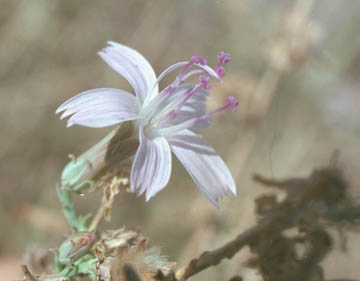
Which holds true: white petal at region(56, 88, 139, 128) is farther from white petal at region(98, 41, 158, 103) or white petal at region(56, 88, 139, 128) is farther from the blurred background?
the blurred background

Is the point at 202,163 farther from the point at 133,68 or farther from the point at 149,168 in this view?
the point at 133,68

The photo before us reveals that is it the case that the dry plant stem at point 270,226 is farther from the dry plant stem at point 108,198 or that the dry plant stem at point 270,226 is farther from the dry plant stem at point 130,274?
the dry plant stem at point 108,198

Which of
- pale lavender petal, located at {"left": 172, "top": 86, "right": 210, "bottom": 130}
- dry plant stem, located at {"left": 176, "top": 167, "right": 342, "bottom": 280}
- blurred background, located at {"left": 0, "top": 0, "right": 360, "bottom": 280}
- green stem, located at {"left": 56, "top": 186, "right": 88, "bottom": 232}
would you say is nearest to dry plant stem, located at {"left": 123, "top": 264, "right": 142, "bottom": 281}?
dry plant stem, located at {"left": 176, "top": 167, "right": 342, "bottom": 280}

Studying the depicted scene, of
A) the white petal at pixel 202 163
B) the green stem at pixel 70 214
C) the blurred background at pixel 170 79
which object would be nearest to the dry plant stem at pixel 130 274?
the white petal at pixel 202 163

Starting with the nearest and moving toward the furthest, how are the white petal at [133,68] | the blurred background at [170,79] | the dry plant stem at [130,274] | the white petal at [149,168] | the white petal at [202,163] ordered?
the dry plant stem at [130,274], the white petal at [149,168], the white petal at [202,163], the white petal at [133,68], the blurred background at [170,79]

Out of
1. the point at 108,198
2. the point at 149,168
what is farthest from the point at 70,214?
the point at 149,168
